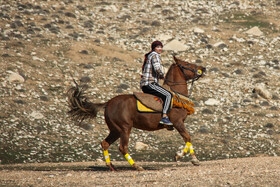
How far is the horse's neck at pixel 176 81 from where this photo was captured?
1337 centimetres

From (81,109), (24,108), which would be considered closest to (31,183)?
(81,109)

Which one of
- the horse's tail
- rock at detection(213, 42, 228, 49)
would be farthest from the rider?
rock at detection(213, 42, 228, 49)

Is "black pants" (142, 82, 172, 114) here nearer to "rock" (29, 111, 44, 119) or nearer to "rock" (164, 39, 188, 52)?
"rock" (29, 111, 44, 119)

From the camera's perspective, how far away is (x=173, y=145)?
20328mm

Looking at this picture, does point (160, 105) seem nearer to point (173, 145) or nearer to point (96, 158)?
point (96, 158)

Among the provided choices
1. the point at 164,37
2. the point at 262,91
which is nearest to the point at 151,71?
the point at 262,91

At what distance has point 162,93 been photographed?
1280cm

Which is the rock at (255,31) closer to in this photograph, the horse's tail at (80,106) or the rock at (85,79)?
the rock at (85,79)

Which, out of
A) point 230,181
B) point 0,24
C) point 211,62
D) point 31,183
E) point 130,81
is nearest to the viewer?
point 230,181

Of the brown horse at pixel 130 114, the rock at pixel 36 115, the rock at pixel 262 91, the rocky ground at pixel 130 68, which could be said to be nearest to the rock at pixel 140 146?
the rocky ground at pixel 130 68

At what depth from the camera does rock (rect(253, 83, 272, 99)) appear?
2609 centimetres

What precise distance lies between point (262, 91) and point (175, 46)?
9.74 meters

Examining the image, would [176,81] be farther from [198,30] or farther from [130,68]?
[198,30]

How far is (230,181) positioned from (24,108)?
15364 mm
